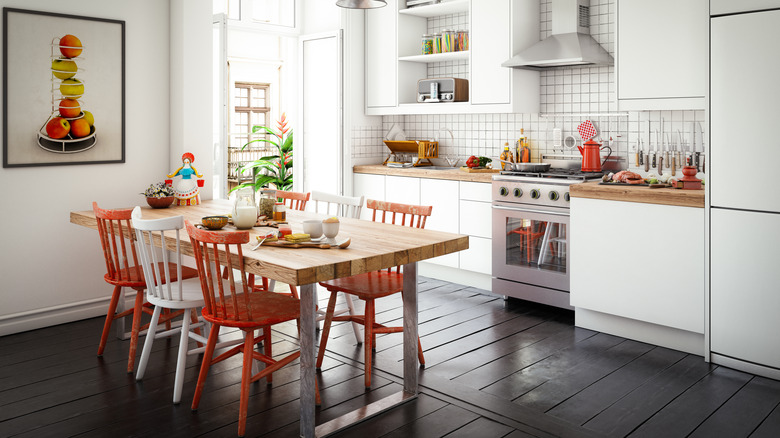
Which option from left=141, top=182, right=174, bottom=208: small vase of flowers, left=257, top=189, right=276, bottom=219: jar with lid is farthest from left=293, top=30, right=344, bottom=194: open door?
left=257, top=189, right=276, bottom=219: jar with lid

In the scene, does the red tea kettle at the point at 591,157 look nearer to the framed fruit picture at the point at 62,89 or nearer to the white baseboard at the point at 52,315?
the framed fruit picture at the point at 62,89

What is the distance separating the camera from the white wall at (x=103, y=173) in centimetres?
440

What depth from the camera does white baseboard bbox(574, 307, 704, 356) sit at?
4.06 m

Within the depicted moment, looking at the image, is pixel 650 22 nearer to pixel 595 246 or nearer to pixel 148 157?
pixel 595 246

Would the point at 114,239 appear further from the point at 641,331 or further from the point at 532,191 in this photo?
A: the point at 641,331

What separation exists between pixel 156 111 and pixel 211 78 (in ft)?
1.59

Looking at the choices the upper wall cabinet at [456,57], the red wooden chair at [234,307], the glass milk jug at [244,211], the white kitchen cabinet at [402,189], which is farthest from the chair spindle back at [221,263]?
the upper wall cabinet at [456,57]

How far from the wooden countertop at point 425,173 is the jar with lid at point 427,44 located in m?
1.09

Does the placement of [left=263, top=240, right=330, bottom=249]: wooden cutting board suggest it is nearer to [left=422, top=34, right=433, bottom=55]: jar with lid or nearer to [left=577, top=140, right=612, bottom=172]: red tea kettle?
[left=577, top=140, right=612, bottom=172]: red tea kettle

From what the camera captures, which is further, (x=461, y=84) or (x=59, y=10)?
(x=461, y=84)

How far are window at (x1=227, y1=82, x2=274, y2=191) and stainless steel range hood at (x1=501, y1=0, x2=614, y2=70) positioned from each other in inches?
274

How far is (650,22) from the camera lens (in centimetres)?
432

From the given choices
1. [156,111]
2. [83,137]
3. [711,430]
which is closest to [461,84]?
[156,111]

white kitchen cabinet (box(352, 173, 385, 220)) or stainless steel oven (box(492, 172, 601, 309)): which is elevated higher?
white kitchen cabinet (box(352, 173, 385, 220))
